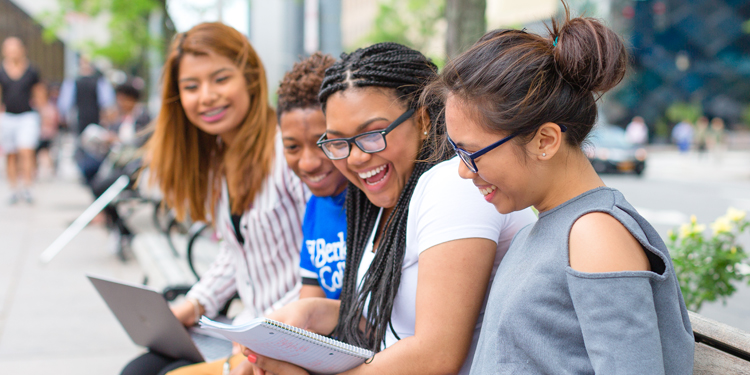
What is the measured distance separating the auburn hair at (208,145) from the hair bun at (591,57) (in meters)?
1.56

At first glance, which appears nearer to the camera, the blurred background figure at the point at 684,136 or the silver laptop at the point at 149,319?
the silver laptop at the point at 149,319

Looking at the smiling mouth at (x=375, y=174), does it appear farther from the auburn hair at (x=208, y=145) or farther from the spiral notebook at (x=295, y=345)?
the auburn hair at (x=208, y=145)

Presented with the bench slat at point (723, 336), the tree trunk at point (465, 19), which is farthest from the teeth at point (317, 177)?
the tree trunk at point (465, 19)

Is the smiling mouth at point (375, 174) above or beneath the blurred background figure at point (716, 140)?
above

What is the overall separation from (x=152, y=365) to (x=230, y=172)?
83 centimetres

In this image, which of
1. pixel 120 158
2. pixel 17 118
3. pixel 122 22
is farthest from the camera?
pixel 122 22

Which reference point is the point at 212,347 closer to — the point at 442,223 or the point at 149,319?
the point at 149,319

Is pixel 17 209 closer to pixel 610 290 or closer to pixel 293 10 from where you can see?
pixel 293 10

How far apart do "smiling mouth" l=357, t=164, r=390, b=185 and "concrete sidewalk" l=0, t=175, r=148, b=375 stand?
2.58 m

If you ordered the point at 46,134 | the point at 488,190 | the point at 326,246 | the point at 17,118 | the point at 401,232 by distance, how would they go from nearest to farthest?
the point at 488,190
the point at 401,232
the point at 326,246
the point at 17,118
the point at 46,134

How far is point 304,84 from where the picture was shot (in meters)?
2.21

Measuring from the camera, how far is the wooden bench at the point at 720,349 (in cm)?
139

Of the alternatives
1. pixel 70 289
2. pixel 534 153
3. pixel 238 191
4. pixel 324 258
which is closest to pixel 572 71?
pixel 534 153

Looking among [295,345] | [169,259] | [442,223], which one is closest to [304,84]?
[442,223]
